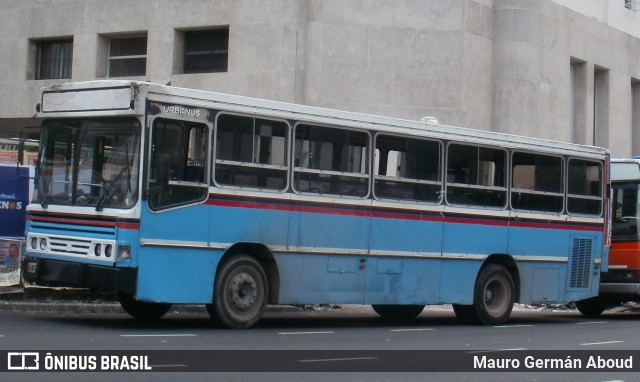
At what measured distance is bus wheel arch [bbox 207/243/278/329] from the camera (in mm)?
14414

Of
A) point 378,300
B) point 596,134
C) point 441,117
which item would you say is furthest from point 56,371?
point 596,134

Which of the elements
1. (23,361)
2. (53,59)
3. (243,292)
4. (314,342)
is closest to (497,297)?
(243,292)

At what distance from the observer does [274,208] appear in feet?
49.1

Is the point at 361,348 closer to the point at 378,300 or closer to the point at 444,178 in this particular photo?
the point at 378,300

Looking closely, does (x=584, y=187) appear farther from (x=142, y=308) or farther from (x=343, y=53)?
(x=343, y=53)

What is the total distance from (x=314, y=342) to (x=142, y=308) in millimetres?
3297

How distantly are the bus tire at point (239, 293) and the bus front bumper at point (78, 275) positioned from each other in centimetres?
138

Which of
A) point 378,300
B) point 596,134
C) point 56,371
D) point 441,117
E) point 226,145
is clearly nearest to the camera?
point 56,371

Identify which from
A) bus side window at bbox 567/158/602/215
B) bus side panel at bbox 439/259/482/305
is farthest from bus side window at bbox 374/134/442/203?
bus side window at bbox 567/158/602/215

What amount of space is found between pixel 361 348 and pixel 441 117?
16.1 metres

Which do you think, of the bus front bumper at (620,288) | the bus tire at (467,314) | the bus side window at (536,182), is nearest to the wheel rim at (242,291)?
the bus tire at (467,314)

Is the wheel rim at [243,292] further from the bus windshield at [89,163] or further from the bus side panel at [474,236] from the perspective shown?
the bus side panel at [474,236]

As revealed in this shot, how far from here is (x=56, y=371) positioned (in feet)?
32.5

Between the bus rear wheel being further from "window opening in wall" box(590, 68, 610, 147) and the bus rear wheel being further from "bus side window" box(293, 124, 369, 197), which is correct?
"window opening in wall" box(590, 68, 610, 147)
